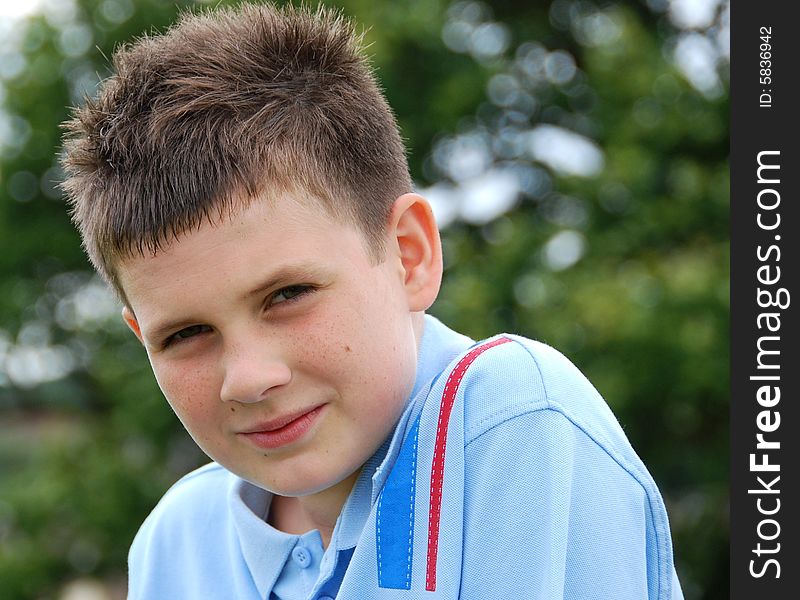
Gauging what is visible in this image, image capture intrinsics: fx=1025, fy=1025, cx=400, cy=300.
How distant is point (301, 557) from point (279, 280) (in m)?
0.43

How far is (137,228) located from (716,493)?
2.89 meters

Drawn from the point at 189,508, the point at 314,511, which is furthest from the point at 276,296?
the point at 189,508

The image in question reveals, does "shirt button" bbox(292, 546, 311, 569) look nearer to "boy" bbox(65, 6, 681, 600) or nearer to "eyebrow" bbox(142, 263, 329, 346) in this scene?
"boy" bbox(65, 6, 681, 600)

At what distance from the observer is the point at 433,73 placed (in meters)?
4.41

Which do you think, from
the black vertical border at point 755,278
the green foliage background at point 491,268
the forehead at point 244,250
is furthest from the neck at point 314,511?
the green foliage background at point 491,268

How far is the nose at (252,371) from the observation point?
1169mm

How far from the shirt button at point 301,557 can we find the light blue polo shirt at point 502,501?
0.02 meters

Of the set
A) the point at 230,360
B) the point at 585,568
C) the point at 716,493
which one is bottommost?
the point at 716,493

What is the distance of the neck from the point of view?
1.38 metres

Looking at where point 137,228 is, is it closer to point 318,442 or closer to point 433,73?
point 318,442

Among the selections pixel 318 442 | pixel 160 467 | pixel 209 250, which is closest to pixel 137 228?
pixel 209 250

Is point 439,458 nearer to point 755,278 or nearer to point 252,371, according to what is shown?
point 252,371

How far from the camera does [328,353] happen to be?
1198mm

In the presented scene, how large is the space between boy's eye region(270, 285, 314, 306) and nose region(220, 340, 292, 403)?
0.05 m
